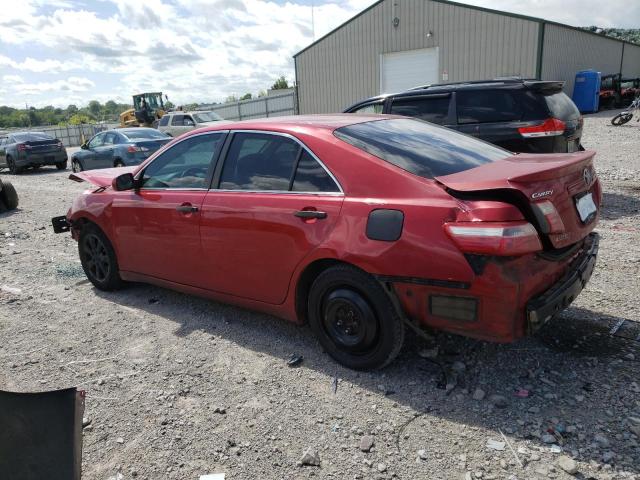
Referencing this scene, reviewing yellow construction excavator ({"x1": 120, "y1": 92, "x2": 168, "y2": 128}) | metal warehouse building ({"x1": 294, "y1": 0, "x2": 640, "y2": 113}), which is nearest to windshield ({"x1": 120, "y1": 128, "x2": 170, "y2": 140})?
metal warehouse building ({"x1": 294, "y1": 0, "x2": 640, "y2": 113})

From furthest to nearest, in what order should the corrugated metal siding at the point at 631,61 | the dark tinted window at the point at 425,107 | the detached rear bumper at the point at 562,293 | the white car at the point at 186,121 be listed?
1. the corrugated metal siding at the point at 631,61
2. the white car at the point at 186,121
3. the dark tinted window at the point at 425,107
4. the detached rear bumper at the point at 562,293

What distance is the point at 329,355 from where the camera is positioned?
347 centimetres

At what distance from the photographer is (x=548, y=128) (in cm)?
670

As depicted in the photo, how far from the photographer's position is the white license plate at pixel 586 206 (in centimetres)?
308

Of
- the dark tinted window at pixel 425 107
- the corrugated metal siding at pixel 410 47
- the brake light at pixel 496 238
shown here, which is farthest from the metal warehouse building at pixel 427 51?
the brake light at pixel 496 238

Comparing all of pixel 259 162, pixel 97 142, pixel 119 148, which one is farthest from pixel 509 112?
pixel 97 142

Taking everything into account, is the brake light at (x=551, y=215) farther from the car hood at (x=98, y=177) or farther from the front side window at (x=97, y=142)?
the front side window at (x=97, y=142)

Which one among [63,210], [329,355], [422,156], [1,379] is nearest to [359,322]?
[329,355]

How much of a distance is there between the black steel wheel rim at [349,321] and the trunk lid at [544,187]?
2.95ft

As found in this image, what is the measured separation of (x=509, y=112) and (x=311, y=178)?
4763 millimetres

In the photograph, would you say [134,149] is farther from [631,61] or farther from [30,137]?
[631,61]

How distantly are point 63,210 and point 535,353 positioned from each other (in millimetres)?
9479

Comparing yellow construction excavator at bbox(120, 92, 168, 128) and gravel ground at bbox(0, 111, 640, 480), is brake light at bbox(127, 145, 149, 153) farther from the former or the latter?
yellow construction excavator at bbox(120, 92, 168, 128)

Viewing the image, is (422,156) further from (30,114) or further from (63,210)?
(30,114)
